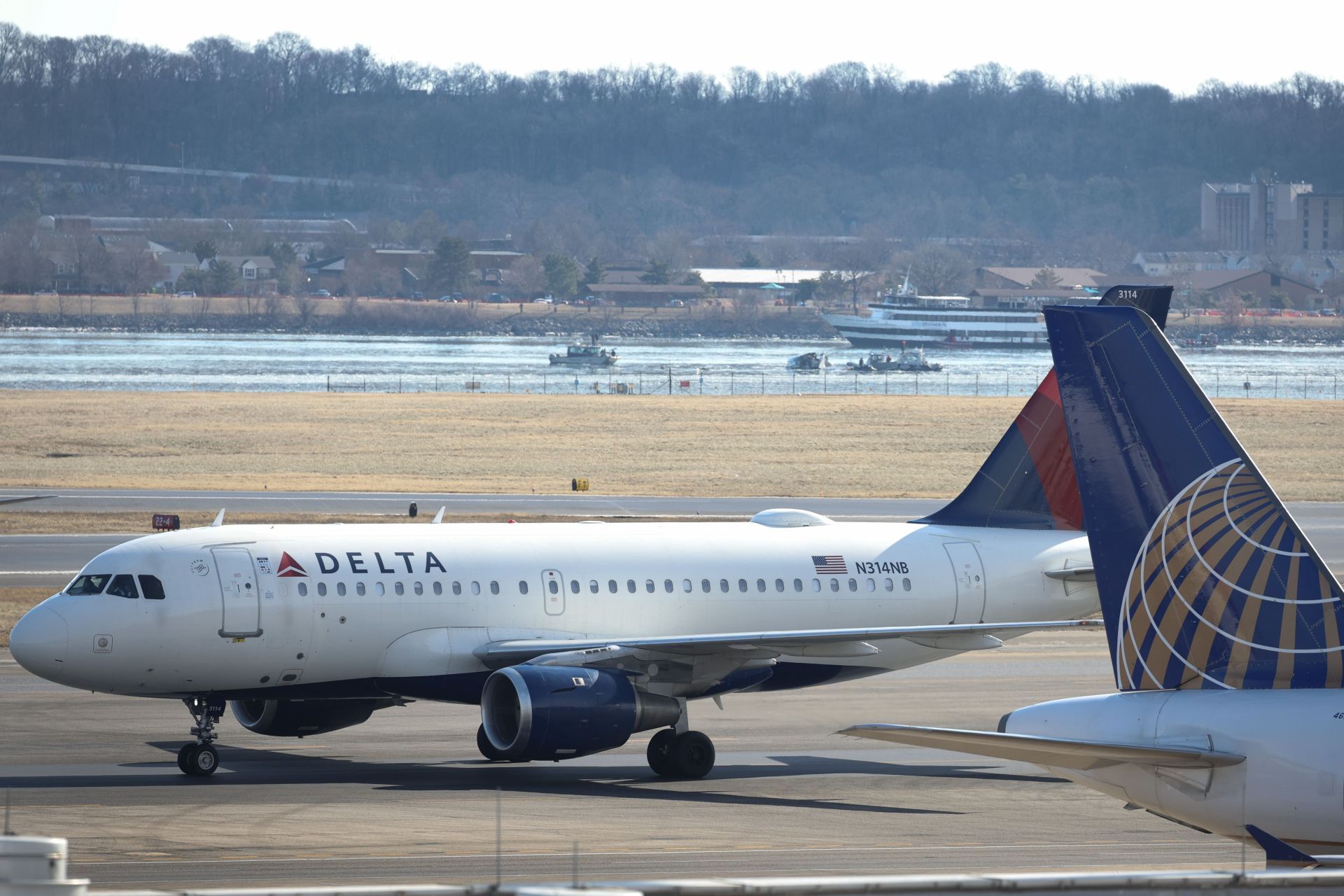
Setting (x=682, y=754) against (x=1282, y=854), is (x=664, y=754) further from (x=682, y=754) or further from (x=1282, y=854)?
(x=1282, y=854)

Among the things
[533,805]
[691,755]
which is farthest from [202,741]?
[691,755]

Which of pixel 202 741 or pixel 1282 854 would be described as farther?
pixel 202 741

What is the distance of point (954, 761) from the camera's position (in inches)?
1334

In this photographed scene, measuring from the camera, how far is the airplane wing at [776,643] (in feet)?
97.5

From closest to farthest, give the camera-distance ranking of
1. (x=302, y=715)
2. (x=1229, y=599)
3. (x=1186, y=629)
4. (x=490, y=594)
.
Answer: (x=1229, y=599), (x=1186, y=629), (x=490, y=594), (x=302, y=715)

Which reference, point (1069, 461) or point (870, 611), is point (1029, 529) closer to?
point (1069, 461)

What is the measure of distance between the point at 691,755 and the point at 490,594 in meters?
4.60

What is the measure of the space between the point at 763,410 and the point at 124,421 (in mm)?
43675

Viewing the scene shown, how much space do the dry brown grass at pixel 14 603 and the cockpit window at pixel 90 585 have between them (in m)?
15.9

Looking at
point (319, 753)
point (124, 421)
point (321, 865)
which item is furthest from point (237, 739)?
point (124, 421)

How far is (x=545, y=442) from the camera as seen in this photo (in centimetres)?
10681

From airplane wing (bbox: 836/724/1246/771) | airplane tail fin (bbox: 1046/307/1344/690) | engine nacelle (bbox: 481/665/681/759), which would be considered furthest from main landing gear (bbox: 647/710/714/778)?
airplane wing (bbox: 836/724/1246/771)

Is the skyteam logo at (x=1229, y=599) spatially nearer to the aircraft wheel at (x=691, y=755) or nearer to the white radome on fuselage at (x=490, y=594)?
the white radome on fuselage at (x=490, y=594)

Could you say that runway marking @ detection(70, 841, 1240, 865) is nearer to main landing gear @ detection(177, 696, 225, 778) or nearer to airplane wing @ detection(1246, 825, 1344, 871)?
main landing gear @ detection(177, 696, 225, 778)
